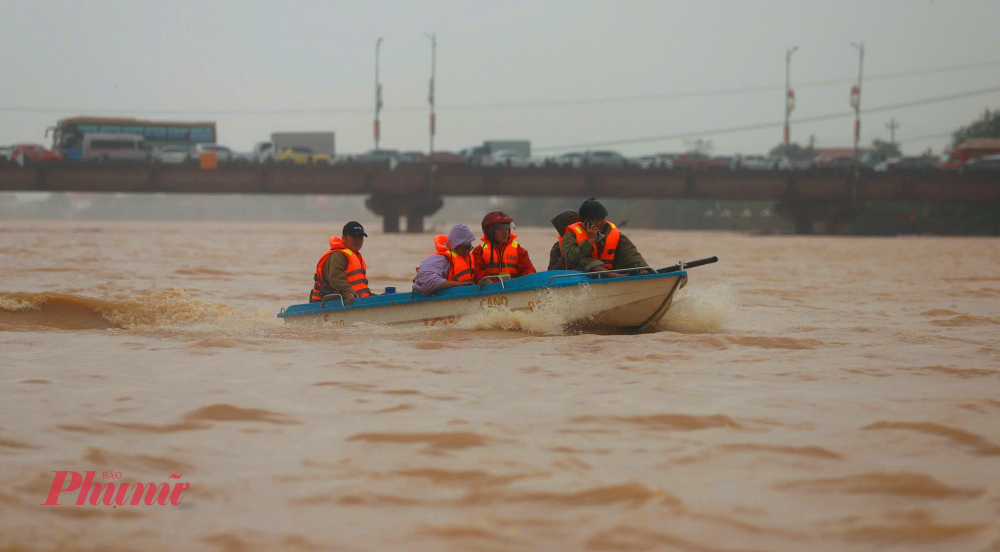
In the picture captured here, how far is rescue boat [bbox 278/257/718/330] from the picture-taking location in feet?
33.3

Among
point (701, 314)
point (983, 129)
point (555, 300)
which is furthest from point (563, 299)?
point (983, 129)

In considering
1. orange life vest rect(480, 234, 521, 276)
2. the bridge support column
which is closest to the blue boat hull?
orange life vest rect(480, 234, 521, 276)

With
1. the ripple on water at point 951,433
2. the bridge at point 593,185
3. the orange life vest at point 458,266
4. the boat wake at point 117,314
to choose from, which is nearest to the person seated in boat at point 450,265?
the orange life vest at point 458,266

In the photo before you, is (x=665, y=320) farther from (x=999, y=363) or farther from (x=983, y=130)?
(x=983, y=130)

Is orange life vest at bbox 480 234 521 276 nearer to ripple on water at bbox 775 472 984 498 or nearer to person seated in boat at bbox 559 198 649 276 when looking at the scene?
person seated in boat at bbox 559 198 649 276

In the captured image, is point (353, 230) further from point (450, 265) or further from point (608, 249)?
point (608, 249)

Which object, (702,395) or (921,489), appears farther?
(702,395)

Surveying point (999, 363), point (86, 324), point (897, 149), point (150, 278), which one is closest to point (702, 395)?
point (999, 363)

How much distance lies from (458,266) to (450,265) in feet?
0.36

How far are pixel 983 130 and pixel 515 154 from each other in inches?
1998

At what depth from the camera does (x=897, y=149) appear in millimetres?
105000

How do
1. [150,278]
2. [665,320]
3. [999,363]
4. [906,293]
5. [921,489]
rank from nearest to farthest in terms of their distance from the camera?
[921,489], [999,363], [665,320], [906,293], [150,278]

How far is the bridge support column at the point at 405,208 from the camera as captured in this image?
5859 cm

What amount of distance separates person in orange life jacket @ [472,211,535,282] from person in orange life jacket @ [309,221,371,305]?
129 cm
